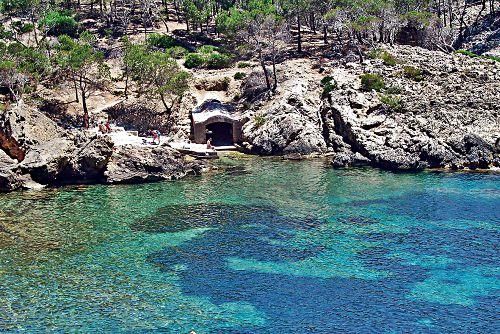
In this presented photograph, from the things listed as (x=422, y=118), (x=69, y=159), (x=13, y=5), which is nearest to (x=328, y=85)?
(x=422, y=118)

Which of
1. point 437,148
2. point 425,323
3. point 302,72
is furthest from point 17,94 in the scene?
point 425,323

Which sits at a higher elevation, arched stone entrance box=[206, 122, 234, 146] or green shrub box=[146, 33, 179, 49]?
green shrub box=[146, 33, 179, 49]

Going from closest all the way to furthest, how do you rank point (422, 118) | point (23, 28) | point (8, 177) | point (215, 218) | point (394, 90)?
point (215, 218) < point (8, 177) < point (422, 118) < point (394, 90) < point (23, 28)

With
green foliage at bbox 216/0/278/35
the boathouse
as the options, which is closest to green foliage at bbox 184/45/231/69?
green foliage at bbox 216/0/278/35

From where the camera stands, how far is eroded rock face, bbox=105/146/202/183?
2677 inches

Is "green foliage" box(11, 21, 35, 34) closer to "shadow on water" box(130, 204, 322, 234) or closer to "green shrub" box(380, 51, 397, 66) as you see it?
"green shrub" box(380, 51, 397, 66)

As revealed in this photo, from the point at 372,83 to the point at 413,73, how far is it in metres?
6.08

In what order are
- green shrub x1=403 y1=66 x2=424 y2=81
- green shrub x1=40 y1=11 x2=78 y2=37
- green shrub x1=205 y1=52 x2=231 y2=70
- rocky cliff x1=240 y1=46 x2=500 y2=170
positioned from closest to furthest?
rocky cliff x1=240 y1=46 x2=500 y2=170 < green shrub x1=403 y1=66 x2=424 y2=81 < green shrub x1=205 y1=52 x2=231 y2=70 < green shrub x1=40 y1=11 x2=78 y2=37

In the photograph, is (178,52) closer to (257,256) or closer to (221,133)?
(221,133)

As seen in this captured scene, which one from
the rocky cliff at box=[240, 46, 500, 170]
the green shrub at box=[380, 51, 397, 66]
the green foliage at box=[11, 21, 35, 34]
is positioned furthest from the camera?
the green foliage at box=[11, 21, 35, 34]

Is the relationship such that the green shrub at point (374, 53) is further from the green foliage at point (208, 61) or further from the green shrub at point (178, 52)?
the green shrub at point (178, 52)

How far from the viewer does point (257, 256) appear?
47406 mm

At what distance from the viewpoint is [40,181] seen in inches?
2618

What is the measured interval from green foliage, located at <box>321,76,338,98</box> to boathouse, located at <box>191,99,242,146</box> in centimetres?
1148
